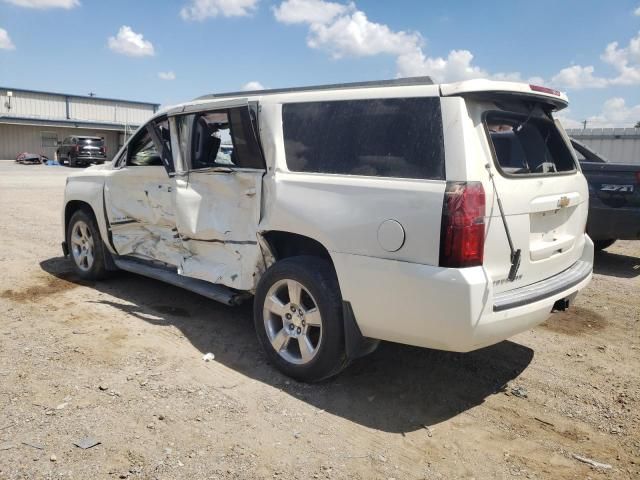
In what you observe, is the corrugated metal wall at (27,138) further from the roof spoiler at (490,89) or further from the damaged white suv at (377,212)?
the roof spoiler at (490,89)

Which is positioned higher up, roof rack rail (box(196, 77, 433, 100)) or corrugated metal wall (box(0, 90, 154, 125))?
corrugated metal wall (box(0, 90, 154, 125))

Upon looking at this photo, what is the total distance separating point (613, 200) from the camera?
7.33 m

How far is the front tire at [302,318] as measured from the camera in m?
3.55

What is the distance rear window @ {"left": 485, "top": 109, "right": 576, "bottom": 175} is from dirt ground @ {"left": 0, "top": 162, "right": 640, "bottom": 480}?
5.18ft

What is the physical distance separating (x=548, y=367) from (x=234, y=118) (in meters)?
3.21

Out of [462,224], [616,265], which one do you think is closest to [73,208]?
[462,224]

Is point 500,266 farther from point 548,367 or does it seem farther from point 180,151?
point 180,151

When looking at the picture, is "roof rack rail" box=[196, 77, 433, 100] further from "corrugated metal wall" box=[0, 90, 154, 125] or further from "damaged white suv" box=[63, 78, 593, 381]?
"corrugated metal wall" box=[0, 90, 154, 125]

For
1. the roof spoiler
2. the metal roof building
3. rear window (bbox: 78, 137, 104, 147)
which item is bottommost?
the roof spoiler

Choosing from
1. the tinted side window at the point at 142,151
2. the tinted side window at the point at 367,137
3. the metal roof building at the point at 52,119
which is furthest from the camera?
the metal roof building at the point at 52,119

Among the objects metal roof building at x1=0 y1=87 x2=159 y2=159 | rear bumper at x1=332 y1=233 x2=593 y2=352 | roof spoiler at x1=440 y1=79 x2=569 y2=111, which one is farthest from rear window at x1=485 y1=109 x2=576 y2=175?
metal roof building at x1=0 y1=87 x2=159 y2=159

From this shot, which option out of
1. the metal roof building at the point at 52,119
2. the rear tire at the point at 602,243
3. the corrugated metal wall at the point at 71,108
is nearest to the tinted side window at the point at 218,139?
the rear tire at the point at 602,243

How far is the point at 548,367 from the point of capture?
4.22 meters

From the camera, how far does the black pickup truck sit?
7180 mm
